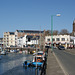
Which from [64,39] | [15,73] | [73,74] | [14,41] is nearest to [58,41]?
[64,39]

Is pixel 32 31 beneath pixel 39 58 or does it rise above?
above

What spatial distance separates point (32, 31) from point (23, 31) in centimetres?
918

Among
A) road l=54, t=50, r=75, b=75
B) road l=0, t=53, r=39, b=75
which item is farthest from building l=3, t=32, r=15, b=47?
road l=54, t=50, r=75, b=75

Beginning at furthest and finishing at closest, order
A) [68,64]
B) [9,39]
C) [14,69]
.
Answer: [9,39], [14,69], [68,64]

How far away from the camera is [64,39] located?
11000cm

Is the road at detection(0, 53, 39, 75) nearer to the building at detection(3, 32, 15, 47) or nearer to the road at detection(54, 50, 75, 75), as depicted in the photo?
the road at detection(54, 50, 75, 75)

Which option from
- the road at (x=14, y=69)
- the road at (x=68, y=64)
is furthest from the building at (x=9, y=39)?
the road at (x=68, y=64)

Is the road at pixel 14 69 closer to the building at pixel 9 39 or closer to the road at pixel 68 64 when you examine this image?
the road at pixel 68 64

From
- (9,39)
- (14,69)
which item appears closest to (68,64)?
(14,69)

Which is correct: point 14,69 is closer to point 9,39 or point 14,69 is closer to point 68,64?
point 68,64

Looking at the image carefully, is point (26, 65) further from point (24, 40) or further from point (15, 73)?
point (24, 40)

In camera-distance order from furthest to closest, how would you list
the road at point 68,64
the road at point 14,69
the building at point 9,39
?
the building at point 9,39 < the road at point 14,69 < the road at point 68,64

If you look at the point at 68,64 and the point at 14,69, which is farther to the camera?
the point at 14,69

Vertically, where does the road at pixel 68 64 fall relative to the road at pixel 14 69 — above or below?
above
